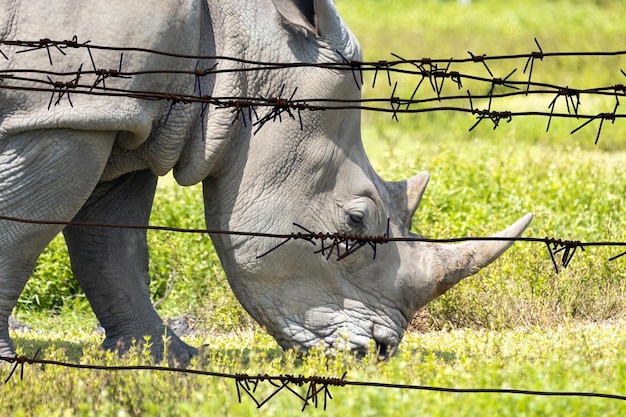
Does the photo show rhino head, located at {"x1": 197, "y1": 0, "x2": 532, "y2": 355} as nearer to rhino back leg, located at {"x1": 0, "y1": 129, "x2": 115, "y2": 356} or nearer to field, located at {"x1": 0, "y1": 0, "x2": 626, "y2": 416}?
field, located at {"x1": 0, "y1": 0, "x2": 626, "y2": 416}

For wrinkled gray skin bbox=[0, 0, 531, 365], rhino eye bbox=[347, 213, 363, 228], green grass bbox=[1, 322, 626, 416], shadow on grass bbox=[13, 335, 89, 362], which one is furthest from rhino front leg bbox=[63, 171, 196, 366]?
rhino eye bbox=[347, 213, 363, 228]

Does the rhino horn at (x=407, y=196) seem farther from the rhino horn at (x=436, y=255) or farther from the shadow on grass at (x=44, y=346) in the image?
the shadow on grass at (x=44, y=346)

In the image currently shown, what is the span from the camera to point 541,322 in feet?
23.6

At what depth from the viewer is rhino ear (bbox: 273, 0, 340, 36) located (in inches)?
208

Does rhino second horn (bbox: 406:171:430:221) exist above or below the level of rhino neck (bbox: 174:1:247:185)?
below

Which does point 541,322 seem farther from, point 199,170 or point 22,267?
point 22,267

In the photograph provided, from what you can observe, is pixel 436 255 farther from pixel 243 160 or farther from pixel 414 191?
pixel 243 160

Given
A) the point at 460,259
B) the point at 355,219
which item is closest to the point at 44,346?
the point at 355,219

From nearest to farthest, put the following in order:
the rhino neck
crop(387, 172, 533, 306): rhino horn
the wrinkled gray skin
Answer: the wrinkled gray skin → the rhino neck → crop(387, 172, 533, 306): rhino horn

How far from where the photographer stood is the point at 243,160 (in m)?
5.36

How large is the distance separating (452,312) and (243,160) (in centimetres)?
253

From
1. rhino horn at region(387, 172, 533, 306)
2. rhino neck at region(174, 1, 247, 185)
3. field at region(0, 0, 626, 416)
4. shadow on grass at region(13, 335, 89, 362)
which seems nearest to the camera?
field at region(0, 0, 626, 416)

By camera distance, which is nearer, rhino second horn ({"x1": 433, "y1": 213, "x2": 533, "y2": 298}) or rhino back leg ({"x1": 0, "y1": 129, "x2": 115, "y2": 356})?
rhino back leg ({"x1": 0, "y1": 129, "x2": 115, "y2": 356})

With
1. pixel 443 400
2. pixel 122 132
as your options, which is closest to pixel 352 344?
pixel 443 400
